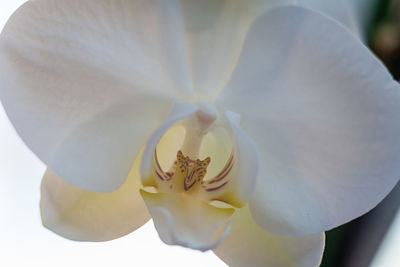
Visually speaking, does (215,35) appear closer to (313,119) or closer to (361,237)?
(313,119)

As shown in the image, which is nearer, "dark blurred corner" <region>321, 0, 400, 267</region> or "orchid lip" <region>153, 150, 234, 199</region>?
"orchid lip" <region>153, 150, 234, 199</region>

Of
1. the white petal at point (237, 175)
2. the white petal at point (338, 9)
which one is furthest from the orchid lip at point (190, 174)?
the white petal at point (338, 9)

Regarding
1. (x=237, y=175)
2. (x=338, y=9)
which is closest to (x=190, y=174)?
(x=237, y=175)

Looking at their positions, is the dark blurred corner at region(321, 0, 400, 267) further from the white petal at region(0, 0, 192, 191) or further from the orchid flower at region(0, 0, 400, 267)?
the white petal at region(0, 0, 192, 191)

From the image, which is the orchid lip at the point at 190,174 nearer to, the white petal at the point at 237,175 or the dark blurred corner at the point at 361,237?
the white petal at the point at 237,175

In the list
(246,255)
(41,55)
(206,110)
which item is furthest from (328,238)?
(41,55)

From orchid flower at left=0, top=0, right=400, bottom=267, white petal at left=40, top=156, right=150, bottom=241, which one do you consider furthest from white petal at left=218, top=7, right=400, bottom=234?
white petal at left=40, top=156, right=150, bottom=241
